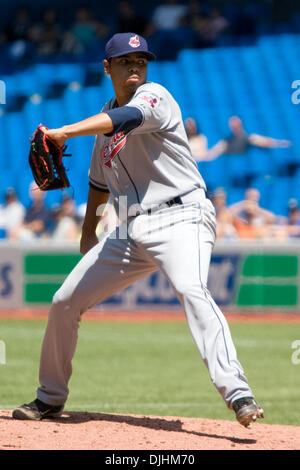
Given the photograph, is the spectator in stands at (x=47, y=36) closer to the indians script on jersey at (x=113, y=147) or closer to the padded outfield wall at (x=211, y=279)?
the padded outfield wall at (x=211, y=279)

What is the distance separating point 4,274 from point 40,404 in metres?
7.78

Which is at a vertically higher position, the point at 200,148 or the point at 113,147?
the point at 200,148

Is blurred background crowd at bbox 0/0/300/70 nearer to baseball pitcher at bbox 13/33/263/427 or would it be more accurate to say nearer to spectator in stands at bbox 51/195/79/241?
spectator in stands at bbox 51/195/79/241

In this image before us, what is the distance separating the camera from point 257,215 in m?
13.8

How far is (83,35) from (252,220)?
8.49m

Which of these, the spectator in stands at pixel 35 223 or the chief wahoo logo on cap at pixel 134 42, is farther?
the spectator in stands at pixel 35 223

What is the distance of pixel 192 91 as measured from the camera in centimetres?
1834

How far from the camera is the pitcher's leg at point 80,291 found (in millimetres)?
5160

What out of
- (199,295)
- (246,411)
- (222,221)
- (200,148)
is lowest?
(246,411)

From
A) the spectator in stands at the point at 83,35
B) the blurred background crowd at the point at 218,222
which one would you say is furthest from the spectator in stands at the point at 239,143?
the spectator in stands at the point at 83,35

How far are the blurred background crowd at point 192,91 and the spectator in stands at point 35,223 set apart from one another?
0.02 metres

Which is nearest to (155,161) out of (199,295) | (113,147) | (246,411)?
(113,147)

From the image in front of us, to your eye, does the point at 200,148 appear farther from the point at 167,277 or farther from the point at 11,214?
the point at 167,277
